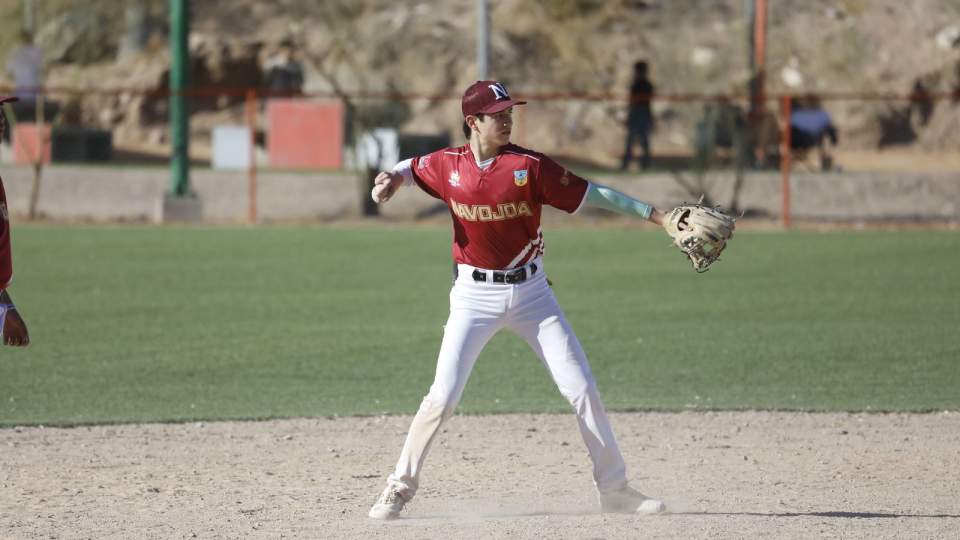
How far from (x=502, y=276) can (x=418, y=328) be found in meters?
6.99

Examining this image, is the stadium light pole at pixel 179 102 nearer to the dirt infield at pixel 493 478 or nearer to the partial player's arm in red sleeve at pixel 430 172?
the dirt infield at pixel 493 478

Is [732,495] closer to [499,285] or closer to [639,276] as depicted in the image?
[499,285]

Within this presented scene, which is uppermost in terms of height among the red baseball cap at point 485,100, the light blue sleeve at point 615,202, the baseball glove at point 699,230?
the red baseball cap at point 485,100

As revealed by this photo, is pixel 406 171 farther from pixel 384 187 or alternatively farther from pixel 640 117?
pixel 640 117

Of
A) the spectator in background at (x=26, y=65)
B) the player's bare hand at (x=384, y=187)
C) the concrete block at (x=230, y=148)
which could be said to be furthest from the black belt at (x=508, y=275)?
the spectator in background at (x=26, y=65)

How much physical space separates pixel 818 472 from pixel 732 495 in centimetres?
88

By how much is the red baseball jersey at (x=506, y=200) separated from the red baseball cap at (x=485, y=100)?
259mm

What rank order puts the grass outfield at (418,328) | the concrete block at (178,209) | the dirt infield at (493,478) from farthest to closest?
the concrete block at (178,209), the grass outfield at (418,328), the dirt infield at (493,478)

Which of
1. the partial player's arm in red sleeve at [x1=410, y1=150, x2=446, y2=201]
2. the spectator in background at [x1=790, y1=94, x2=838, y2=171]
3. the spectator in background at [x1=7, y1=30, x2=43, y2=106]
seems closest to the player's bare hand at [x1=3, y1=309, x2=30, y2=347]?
the partial player's arm in red sleeve at [x1=410, y1=150, x2=446, y2=201]

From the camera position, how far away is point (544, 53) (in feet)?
148

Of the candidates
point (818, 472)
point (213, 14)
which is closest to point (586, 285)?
point (818, 472)

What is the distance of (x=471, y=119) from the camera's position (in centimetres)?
665

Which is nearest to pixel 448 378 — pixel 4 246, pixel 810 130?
pixel 4 246

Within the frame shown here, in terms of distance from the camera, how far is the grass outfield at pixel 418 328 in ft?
34.4
